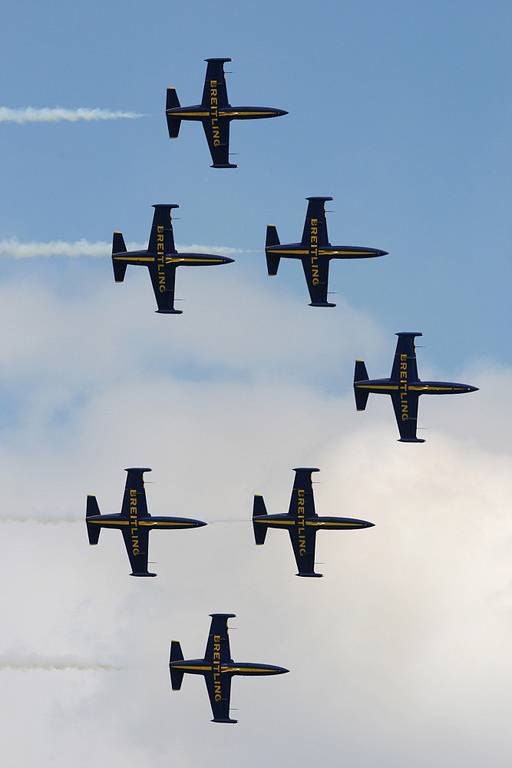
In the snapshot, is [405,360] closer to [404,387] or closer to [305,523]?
[404,387]

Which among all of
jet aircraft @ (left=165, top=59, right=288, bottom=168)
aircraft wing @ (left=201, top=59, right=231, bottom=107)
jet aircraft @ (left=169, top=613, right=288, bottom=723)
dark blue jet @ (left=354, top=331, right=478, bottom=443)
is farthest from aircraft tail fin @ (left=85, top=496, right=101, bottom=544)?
aircraft wing @ (left=201, top=59, right=231, bottom=107)

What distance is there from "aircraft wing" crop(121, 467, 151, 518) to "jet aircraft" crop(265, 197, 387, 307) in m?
19.0

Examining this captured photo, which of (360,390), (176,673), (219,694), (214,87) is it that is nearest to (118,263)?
(214,87)

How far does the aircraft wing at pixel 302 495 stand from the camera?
616ft

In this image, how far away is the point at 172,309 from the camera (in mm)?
185500

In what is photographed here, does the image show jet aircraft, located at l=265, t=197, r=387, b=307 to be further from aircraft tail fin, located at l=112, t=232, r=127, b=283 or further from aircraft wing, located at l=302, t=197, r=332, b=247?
aircraft tail fin, located at l=112, t=232, r=127, b=283

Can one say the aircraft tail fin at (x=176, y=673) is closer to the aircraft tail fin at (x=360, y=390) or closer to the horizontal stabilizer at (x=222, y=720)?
the horizontal stabilizer at (x=222, y=720)

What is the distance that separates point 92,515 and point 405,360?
2808cm

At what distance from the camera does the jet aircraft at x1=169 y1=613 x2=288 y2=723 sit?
185125 millimetres

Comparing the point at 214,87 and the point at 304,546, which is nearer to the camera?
the point at 214,87

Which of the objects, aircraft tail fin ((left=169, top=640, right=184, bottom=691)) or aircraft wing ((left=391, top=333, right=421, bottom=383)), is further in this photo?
aircraft wing ((left=391, top=333, right=421, bottom=383))

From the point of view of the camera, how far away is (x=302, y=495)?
188m

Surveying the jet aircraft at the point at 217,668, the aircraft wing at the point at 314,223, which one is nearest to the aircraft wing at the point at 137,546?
the jet aircraft at the point at 217,668

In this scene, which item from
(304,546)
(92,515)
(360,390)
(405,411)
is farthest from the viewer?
(405,411)
